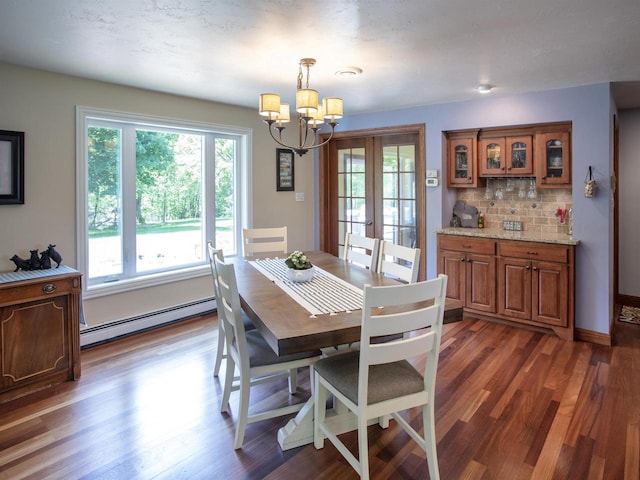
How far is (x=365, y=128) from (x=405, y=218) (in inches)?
46.6

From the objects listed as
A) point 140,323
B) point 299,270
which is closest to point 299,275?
point 299,270

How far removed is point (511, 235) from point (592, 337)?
1.11 m

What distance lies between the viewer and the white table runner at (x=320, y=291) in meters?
2.06

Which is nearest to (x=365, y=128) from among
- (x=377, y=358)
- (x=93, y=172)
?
(x=93, y=172)

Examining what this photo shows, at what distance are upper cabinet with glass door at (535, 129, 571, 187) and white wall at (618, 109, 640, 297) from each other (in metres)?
1.30

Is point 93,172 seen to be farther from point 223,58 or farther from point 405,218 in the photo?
point 405,218

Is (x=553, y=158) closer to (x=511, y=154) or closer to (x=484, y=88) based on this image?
(x=511, y=154)

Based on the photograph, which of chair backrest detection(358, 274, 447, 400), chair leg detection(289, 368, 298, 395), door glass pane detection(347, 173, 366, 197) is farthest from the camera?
door glass pane detection(347, 173, 366, 197)

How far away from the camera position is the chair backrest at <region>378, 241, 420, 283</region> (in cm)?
261

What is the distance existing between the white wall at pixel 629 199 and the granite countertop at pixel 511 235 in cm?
123

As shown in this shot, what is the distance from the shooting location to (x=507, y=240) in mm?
3971

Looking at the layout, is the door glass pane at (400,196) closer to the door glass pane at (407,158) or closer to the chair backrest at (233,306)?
the door glass pane at (407,158)

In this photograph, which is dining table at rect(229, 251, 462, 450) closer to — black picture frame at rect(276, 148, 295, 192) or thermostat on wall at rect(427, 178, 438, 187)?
thermostat on wall at rect(427, 178, 438, 187)

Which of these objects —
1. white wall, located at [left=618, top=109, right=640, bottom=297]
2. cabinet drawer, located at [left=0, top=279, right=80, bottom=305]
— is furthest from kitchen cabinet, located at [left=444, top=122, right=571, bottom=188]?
cabinet drawer, located at [left=0, top=279, right=80, bottom=305]
